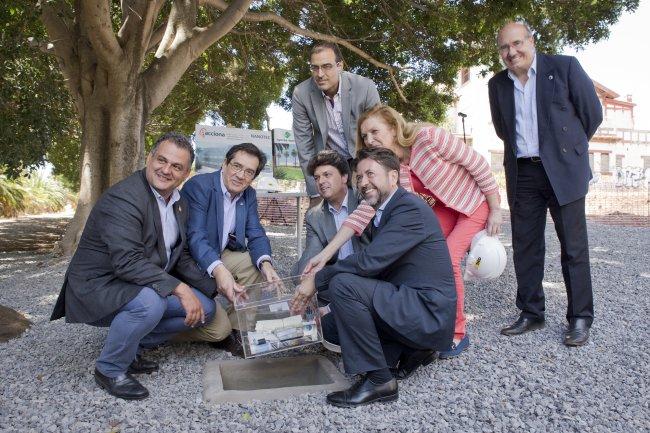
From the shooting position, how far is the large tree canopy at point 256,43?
292 inches

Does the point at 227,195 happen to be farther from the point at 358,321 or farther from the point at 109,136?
the point at 109,136

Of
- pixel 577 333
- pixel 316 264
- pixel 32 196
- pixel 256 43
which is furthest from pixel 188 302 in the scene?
pixel 32 196

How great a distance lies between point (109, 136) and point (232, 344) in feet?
16.4

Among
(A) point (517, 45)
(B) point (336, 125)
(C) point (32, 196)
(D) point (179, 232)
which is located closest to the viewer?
(D) point (179, 232)

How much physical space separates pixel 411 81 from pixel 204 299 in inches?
310

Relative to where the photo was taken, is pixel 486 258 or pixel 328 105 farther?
pixel 328 105

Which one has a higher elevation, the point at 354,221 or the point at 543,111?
the point at 543,111

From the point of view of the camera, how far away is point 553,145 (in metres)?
3.55

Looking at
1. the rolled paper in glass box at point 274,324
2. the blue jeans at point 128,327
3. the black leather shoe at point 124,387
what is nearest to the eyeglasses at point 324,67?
the rolled paper in glass box at point 274,324

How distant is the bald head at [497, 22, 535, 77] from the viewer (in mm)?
3498

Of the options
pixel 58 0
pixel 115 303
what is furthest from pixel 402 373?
pixel 58 0

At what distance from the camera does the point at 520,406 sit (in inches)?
106

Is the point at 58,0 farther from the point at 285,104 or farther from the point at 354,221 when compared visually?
the point at 285,104

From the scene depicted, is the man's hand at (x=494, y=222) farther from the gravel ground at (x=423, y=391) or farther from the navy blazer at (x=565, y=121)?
the gravel ground at (x=423, y=391)
